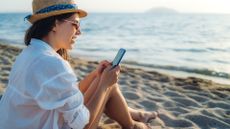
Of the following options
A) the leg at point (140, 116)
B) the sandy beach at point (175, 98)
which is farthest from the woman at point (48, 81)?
the sandy beach at point (175, 98)

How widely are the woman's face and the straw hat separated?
0.07 meters

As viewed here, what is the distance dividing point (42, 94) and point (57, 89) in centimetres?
10

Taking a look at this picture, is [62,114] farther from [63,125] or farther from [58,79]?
[58,79]

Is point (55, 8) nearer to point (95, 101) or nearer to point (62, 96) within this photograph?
point (62, 96)

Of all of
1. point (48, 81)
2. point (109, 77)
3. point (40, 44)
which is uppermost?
point (40, 44)

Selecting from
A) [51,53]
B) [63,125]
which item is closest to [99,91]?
[63,125]

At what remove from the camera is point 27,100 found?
248 centimetres

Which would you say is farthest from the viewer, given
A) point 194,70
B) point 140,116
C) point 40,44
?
point 194,70

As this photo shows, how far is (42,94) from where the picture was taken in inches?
91.9

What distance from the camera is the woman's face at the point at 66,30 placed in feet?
8.38

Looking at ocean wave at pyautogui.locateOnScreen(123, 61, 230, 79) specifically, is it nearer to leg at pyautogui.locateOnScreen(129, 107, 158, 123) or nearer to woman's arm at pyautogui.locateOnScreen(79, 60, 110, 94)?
leg at pyautogui.locateOnScreen(129, 107, 158, 123)

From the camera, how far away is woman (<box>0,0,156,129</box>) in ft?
7.66

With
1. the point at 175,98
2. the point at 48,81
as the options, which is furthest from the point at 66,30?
the point at 175,98

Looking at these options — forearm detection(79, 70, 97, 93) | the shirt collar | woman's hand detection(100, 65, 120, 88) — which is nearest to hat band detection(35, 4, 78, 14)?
the shirt collar
